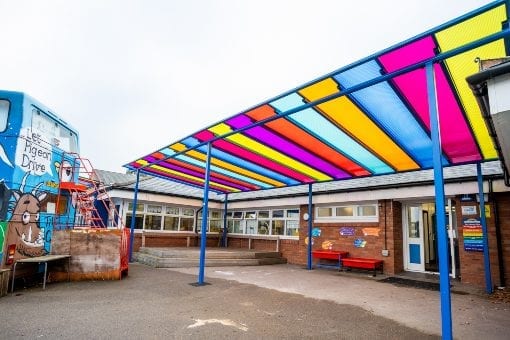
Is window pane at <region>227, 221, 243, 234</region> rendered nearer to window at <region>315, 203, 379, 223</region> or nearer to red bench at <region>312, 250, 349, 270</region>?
window at <region>315, 203, 379, 223</region>

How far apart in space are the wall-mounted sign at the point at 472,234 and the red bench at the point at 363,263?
2.52 meters

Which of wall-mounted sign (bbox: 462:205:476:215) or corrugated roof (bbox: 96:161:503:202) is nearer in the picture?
wall-mounted sign (bbox: 462:205:476:215)

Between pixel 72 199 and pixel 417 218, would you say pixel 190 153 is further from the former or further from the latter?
pixel 417 218

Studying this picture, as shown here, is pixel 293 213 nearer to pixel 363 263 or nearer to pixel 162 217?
pixel 363 263

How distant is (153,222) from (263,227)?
5.32m

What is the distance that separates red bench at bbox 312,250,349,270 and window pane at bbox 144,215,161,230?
24.8ft

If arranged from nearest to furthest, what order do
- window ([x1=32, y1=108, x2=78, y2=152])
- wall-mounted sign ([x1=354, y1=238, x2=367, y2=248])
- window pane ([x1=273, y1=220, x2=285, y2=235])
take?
window ([x1=32, y1=108, x2=78, y2=152]), wall-mounted sign ([x1=354, y1=238, x2=367, y2=248]), window pane ([x1=273, y1=220, x2=285, y2=235])

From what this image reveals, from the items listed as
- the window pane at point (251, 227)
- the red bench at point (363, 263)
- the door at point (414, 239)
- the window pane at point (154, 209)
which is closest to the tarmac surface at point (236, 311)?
the red bench at point (363, 263)

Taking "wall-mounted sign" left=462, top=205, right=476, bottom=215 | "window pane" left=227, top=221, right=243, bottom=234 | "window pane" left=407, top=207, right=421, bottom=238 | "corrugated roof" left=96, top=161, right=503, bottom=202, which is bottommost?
"window pane" left=227, top=221, right=243, bottom=234

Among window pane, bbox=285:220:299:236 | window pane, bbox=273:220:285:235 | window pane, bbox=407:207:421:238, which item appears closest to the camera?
window pane, bbox=407:207:421:238

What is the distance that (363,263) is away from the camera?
996 cm

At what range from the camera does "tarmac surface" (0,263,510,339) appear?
416 centimetres

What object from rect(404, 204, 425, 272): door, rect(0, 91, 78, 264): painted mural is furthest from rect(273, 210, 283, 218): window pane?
rect(0, 91, 78, 264): painted mural

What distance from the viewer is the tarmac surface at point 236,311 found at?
4156 millimetres
